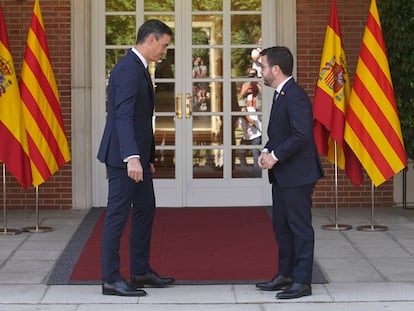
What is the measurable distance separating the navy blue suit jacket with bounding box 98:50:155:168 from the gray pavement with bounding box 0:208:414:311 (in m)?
0.89

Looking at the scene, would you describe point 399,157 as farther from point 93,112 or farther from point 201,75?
point 93,112

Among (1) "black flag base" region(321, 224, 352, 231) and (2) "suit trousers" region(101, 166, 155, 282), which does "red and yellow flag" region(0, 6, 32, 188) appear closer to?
(2) "suit trousers" region(101, 166, 155, 282)

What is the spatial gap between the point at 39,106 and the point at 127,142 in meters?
3.04

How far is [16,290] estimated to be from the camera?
630cm

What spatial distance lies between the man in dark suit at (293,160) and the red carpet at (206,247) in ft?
2.56

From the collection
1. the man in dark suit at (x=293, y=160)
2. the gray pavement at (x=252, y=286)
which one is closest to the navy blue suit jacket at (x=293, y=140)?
the man in dark suit at (x=293, y=160)

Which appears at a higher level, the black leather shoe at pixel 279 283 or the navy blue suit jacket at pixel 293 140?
the navy blue suit jacket at pixel 293 140

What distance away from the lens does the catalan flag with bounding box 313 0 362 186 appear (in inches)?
337

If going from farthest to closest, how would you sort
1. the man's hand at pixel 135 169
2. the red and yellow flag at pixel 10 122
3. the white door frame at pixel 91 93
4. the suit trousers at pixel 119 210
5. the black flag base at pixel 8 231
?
the white door frame at pixel 91 93
the black flag base at pixel 8 231
the red and yellow flag at pixel 10 122
the suit trousers at pixel 119 210
the man's hand at pixel 135 169

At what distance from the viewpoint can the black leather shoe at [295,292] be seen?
5.95 m

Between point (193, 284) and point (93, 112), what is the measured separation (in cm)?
398

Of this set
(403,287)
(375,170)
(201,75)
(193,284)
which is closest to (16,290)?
(193,284)

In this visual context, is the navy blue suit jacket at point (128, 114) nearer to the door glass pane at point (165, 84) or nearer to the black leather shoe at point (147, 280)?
the black leather shoe at point (147, 280)

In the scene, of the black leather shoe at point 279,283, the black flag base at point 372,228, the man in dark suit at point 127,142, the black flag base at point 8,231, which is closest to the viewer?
the man in dark suit at point 127,142
